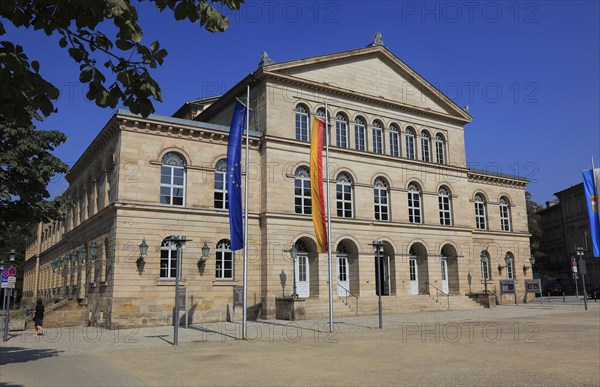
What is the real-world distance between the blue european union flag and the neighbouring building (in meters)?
52.8

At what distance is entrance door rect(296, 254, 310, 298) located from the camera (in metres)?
30.2

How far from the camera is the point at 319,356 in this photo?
14109 mm

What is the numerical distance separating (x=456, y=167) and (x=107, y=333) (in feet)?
86.0

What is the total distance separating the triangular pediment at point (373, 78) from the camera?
31953 mm

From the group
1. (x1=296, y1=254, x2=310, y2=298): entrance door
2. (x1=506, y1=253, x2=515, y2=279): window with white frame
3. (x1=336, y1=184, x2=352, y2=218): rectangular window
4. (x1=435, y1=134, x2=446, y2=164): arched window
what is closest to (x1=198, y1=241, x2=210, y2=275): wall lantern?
(x1=296, y1=254, x2=310, y2=298): entrance door

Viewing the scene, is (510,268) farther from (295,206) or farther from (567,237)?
(567,237)

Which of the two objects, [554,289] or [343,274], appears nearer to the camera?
[343,274]

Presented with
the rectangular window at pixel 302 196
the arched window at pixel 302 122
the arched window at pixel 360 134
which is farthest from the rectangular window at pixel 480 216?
the arched window at pixel 302 122

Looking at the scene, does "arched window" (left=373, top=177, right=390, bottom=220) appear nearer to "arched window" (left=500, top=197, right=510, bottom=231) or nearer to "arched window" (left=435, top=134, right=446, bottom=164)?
"arched window" (left=435, top=134, right=446, bottom=164)

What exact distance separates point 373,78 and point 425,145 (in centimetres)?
637

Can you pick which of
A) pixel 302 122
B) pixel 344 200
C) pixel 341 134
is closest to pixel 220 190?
pixel 302 122

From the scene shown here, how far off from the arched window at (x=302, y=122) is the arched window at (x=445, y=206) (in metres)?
11.4

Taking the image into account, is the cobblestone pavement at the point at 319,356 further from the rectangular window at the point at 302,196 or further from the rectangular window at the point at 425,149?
the rectangular window at the point at 425,149

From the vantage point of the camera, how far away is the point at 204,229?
27844mm
